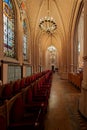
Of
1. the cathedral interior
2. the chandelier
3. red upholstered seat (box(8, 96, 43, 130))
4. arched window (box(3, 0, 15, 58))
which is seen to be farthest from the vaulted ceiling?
red upholstered seat (box(8, 96, 43, 130))

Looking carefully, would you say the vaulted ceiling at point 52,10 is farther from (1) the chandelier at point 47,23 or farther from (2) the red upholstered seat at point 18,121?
(2) the red upholstered seat at point 18,121

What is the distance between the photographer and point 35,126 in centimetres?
207

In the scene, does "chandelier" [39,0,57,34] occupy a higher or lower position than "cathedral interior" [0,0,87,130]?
higher

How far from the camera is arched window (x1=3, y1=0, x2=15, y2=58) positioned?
9.27 meters

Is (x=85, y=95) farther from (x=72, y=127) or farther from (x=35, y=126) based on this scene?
(x=35, y=126)

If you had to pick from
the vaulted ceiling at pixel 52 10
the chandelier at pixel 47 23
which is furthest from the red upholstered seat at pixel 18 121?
the chandelier at pixel 47 23

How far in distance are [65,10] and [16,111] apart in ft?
50.8

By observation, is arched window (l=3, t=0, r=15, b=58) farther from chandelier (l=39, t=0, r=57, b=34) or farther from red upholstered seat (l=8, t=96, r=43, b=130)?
red upholstered seat (l=8, t=96, r=43, b=130)

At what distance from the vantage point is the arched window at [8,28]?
9266 millimetres

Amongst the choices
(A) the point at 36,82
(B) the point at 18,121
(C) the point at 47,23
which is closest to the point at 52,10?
(C) the point at 47,23

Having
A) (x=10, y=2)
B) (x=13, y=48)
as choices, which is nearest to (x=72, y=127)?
(x=13, y=48)

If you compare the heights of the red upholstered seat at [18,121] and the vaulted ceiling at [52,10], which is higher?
the vaulted ceiling at [52,10]

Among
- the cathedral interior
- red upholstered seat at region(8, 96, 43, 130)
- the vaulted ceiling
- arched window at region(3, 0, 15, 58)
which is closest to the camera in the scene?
red upholstered seat at region(8, 96, 43, 130)

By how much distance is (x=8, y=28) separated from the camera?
9891 mm
